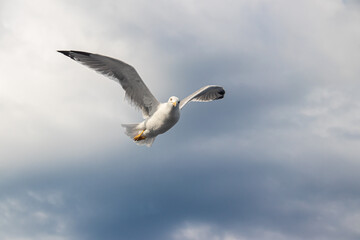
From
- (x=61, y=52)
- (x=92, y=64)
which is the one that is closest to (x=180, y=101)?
(x=92, y=64)

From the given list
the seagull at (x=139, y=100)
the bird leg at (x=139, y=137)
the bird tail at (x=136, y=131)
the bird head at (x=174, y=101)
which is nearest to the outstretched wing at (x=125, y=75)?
the seagull at (x=139, y=100)

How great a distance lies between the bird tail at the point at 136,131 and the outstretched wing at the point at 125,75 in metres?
0.89

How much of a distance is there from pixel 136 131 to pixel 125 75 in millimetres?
3227

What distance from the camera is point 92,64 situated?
83.0 feet

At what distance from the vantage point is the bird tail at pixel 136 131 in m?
26.3

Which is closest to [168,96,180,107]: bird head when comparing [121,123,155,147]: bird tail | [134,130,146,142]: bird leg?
[121,123,155,147]: bird tail

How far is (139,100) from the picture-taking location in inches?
1025

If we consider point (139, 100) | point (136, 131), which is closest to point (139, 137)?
point (136, 131)

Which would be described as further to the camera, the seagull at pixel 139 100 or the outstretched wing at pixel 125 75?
the outstretched wing at pixel 125 75

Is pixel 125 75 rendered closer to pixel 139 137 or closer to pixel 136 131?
pixel 136 131

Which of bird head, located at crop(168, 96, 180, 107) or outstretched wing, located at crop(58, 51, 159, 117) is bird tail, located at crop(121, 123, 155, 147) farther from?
bird head, located at crop(168, 96, 180, 107)

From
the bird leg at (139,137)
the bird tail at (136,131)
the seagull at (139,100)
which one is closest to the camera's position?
the seagull at (139,100)

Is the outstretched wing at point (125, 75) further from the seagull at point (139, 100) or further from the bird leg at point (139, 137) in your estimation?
the bird leg at point (139, 137)

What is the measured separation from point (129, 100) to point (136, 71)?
74.1 inches
